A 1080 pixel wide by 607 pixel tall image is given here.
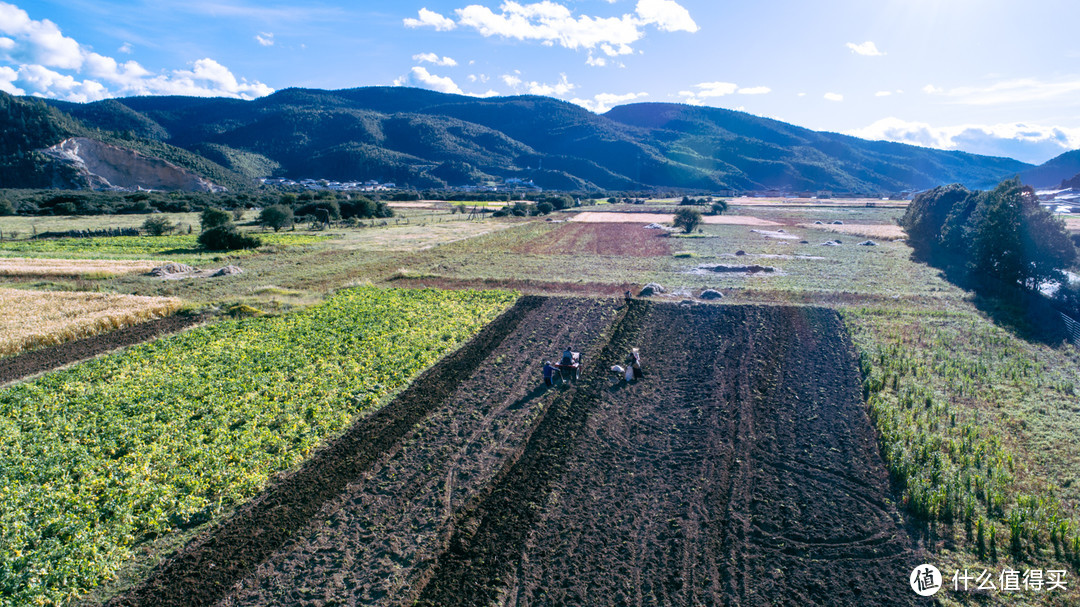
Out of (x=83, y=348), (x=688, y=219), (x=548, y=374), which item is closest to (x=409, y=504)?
(x=548, y=374)

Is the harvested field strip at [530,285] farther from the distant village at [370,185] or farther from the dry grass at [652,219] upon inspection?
the distant village at [370,185]

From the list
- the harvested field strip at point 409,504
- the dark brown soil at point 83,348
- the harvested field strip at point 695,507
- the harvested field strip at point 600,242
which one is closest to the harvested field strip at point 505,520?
the harvested field strip at point 695,507

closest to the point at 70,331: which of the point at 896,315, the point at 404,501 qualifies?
the point at 404,501

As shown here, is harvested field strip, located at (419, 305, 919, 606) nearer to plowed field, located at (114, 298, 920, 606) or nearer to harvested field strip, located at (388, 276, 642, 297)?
plowed field, located at (114, 298, 920, 606)

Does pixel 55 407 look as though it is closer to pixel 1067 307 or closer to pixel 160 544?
pixel 160 544

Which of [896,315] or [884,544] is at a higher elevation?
[896,315]

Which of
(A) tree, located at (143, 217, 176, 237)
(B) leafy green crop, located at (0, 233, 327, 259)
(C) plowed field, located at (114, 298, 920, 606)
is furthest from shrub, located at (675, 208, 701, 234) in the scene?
(A) tree, located at (143, 217, 176, 237)

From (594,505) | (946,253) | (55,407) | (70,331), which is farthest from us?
(946,253)
